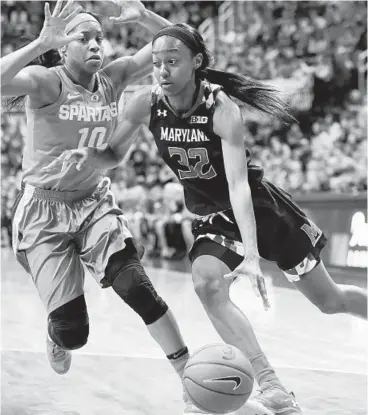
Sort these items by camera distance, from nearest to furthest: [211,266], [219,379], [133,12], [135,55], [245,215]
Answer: [219,379], [245,215], [211,266], [133,12], [135,55]

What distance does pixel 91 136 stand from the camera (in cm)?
423

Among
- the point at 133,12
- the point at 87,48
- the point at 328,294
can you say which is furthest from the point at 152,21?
the point at 328,294

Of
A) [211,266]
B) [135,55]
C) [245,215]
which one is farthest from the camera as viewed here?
[135,55]

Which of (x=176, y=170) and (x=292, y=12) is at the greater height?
(x=292, y=12)

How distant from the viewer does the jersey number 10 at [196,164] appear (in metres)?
3.85

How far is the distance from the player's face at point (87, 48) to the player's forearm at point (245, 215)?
103 centimetres

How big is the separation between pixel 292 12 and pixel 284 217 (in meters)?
13.5

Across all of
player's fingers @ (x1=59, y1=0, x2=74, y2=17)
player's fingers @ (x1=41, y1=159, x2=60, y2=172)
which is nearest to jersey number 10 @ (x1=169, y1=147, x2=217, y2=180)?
player's fingers @ (x1=41, y1=159, x2=60, y2=172)

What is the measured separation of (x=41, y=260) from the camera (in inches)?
164

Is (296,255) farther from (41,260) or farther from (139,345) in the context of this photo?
(139,345)

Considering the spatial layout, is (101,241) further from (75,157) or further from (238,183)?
(238,183)

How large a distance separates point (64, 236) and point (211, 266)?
0.91 meters

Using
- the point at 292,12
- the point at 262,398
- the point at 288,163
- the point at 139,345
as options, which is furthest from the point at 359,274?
the point at 292,12

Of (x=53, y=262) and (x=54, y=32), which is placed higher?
(x=54, y=32)
